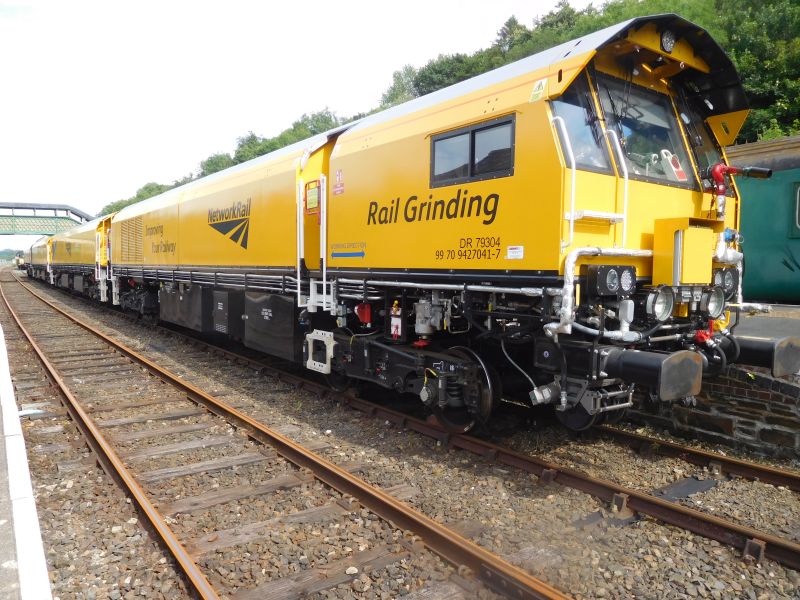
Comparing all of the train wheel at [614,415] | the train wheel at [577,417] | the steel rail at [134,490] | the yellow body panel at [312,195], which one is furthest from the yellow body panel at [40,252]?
the train wheel at [577,417]

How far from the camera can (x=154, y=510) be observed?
434 centimetres

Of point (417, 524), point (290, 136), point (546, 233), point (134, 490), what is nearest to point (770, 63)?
point (546, 233)

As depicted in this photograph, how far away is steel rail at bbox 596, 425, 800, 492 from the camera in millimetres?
4815

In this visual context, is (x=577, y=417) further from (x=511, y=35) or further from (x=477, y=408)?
(x=511, y=35)

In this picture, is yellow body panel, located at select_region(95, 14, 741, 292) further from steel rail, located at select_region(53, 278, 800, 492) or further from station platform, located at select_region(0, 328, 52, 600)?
station platform, located at select_region(0, 328, 52, 600)

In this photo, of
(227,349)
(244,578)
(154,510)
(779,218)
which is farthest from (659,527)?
(227,349)

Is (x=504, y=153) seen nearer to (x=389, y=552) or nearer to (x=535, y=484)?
(x=535, y=484)

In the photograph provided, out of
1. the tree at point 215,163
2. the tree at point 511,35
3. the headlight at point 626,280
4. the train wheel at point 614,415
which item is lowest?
the train wheel at point 614,415

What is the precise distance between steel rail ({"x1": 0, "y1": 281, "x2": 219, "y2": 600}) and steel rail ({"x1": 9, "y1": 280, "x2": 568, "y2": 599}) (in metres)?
1.34

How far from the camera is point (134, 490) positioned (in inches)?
184

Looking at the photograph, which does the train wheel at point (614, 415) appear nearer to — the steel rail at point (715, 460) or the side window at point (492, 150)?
the steel rail at point (715, 460)

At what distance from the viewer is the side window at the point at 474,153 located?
475 centimetres

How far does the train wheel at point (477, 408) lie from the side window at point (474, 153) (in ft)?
5.40

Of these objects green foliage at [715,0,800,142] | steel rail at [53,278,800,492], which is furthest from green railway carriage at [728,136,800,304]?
green foliage at [715,0,800,142]
